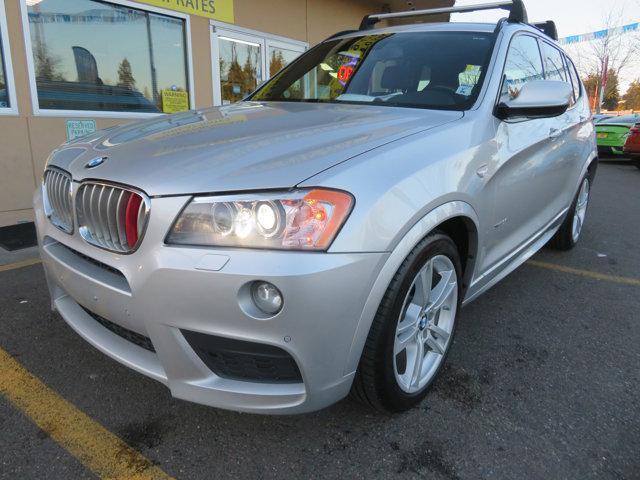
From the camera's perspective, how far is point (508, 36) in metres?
2.84

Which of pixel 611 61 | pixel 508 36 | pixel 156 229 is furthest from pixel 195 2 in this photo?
pixel 611 61

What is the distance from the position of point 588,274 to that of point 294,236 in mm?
3336

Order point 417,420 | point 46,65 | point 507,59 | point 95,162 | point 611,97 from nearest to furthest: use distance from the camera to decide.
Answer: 1. point 95,162
2. point 417,420
3. point 507,59
4. point 46,65
5. point 611,97

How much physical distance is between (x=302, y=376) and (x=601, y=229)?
517cm

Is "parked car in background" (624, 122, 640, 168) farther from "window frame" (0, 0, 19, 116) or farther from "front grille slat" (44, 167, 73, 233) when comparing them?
"front grille slat" (44, 167, 73, 233)

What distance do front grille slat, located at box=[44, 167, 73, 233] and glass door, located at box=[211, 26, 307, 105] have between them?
5307 millimetres

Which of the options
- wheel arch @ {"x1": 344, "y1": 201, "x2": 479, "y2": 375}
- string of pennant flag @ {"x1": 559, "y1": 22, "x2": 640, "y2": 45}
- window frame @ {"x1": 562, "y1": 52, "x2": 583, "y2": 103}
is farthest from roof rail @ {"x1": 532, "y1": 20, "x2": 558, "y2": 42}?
string of pennant flag @ {"x1": 559, "y1": 22, "x2": 640, "y2": 45}

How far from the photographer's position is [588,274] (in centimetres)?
400

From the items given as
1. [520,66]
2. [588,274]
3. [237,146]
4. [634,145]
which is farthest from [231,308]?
[634,145]

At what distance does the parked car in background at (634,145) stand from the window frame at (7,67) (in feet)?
41.3

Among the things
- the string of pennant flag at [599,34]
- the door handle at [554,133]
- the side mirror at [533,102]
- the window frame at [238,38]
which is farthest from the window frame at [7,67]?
the string of pennant flag at [599,34]

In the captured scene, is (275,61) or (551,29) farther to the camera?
(275,61)

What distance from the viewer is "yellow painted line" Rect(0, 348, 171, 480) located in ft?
5.86

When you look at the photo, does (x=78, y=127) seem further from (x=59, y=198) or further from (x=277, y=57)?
(x=59, y=198)
